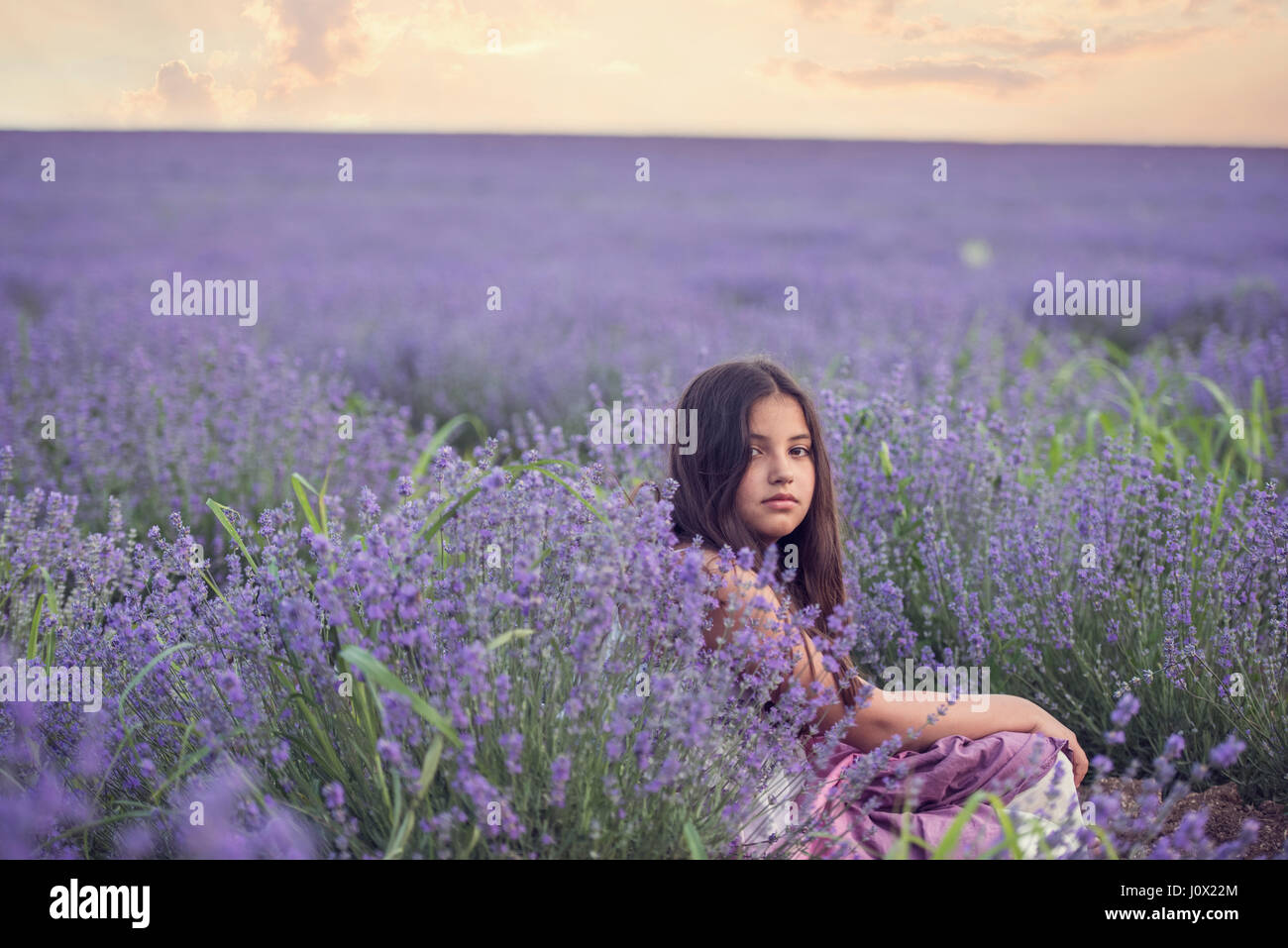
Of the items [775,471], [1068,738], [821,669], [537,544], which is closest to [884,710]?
[821,669]

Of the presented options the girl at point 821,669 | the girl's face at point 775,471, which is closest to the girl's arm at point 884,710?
the girl at point 821,669

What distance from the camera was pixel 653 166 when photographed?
57.2 feet

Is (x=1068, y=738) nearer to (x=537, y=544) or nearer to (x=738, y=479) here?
(x=738, y=479)

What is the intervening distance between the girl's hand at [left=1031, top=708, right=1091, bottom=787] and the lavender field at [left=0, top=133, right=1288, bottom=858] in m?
0.10

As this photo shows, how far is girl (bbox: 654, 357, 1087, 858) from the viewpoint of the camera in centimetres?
187

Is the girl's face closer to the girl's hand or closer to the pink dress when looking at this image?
the pink dress

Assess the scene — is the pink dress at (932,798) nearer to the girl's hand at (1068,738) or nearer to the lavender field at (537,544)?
the girl's hand at (1068,738)

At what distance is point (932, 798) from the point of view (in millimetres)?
1995

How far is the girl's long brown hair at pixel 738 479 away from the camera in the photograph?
6.90 ft

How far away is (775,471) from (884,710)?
52cm

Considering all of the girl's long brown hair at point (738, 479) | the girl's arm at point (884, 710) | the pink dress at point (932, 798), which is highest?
the girl's long brown hair at point (738, 479)

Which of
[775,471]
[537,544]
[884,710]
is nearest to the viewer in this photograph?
[537,544]

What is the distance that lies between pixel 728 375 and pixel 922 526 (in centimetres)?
83
